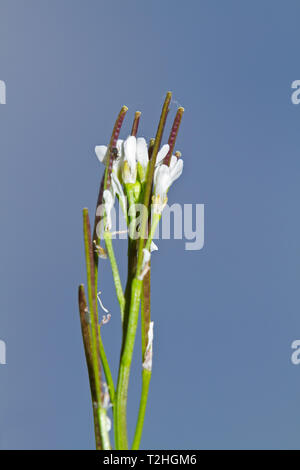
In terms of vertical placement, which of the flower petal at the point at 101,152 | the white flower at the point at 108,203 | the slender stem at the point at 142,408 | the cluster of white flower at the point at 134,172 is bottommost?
the slender stem at the point at 142,408

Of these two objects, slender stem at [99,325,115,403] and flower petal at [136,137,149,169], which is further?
flower petal at [136,137,149,169]

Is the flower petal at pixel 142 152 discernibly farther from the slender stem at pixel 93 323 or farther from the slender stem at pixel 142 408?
the slender stem at pixel 142 408

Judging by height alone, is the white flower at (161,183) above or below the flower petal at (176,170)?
below

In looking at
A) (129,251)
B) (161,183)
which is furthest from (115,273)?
(161,183)

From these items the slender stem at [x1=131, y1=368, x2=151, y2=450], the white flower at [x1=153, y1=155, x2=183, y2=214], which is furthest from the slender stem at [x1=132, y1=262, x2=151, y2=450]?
the white flower at [x1=153, y1=155, x2=183, y2=214]

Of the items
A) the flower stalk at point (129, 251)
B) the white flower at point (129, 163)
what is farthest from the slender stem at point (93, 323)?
the white flower at point (129, 163)

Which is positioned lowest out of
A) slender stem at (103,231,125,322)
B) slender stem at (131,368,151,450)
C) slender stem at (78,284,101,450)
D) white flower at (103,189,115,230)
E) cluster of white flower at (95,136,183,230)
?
slender stem at (131,368,151,450)

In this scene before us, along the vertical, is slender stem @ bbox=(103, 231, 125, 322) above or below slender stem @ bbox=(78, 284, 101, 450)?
above

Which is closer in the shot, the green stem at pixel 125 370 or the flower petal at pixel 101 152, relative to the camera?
the green stem at pixel 125 370

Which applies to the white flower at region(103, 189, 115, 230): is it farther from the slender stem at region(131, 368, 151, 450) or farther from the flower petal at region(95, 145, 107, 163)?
the slender stem at region(131, 368, 151, 450)
